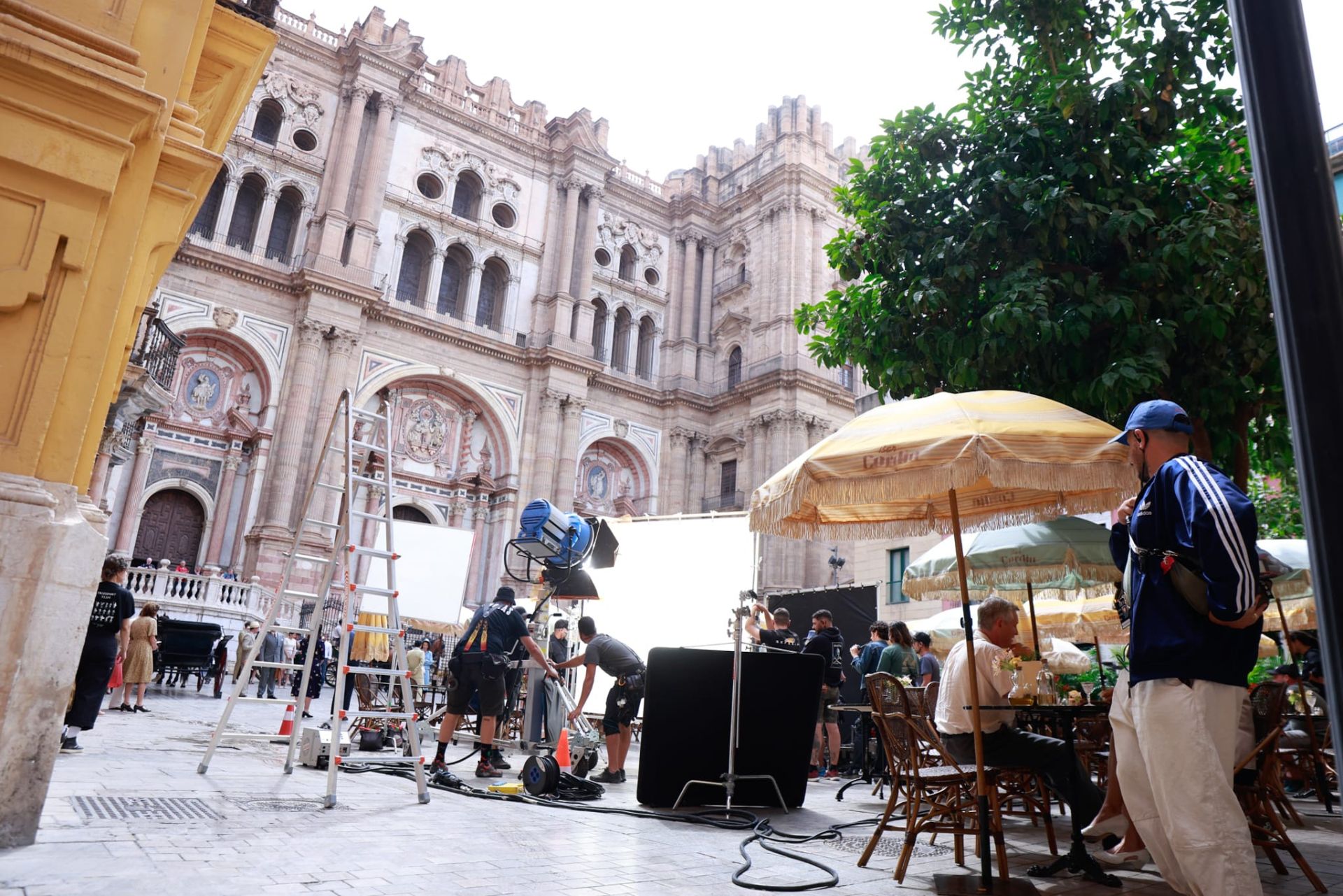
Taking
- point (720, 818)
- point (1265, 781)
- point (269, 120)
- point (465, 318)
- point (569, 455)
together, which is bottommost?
point (720, 818)

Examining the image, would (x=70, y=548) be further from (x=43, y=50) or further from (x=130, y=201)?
(x=43, y=50)

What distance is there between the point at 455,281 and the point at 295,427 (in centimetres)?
783

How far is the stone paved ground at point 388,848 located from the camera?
3.04 m

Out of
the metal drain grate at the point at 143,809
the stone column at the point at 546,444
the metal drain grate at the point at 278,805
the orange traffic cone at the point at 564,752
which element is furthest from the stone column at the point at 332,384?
the metal drain grate at the point at 143,809

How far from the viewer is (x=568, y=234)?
29.5 m

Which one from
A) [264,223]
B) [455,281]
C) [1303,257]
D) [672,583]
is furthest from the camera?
[455,281]

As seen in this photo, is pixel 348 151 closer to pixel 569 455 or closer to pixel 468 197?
pixel 468 197

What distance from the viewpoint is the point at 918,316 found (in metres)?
7.95

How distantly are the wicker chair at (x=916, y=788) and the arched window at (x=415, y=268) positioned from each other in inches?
980

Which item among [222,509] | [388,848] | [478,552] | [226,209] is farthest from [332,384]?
[388,848]

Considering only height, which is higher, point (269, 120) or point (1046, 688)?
point (269, 120)

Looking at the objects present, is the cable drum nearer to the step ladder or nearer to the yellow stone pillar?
the step ladder

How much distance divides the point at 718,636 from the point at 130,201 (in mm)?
9303

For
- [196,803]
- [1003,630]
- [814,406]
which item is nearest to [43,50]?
[196,803]
